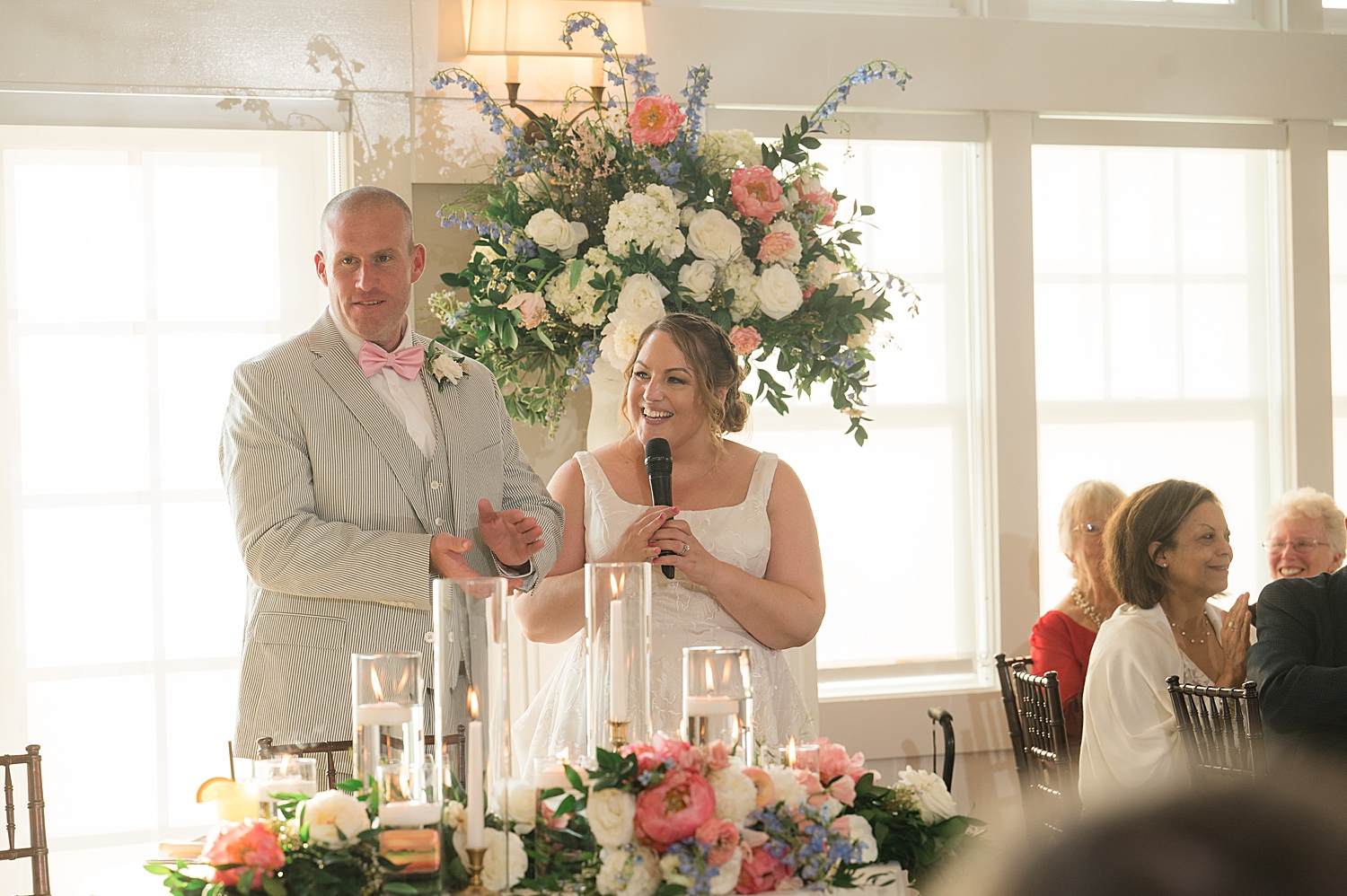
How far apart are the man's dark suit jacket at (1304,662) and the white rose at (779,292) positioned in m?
1.34

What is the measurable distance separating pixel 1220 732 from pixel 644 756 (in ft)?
6.17

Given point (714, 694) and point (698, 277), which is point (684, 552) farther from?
point (714, 694)

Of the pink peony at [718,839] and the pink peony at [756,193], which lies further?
the pink peony at [756,193]

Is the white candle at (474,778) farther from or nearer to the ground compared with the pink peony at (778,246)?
nearer to the ground

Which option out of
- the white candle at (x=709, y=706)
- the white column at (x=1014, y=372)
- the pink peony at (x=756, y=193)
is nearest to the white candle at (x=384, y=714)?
the white candle at (x=709, y=706)

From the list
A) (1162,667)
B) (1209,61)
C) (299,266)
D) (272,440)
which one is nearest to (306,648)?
(272,440)

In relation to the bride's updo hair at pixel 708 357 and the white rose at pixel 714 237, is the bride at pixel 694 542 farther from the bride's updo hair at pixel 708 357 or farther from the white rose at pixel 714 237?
the white rose at pixel 714 237

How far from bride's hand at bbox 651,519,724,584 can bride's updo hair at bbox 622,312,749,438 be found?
362mm

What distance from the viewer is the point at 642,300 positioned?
296 cm

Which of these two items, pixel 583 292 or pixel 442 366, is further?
pixel 583 292

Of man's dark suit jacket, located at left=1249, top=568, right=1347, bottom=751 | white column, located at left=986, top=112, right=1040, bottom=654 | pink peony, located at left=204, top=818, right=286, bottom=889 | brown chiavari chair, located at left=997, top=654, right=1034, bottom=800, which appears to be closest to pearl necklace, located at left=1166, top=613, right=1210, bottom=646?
man's dark suit jacket, located at left=1249, top=568, right=1347, bottom=751

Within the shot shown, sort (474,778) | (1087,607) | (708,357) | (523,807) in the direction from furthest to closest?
(1087,607)
(708,357)
(523,807)
(474,778)

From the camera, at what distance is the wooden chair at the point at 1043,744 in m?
3.39

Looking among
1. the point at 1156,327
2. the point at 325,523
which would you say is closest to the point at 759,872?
the point at 325,523
